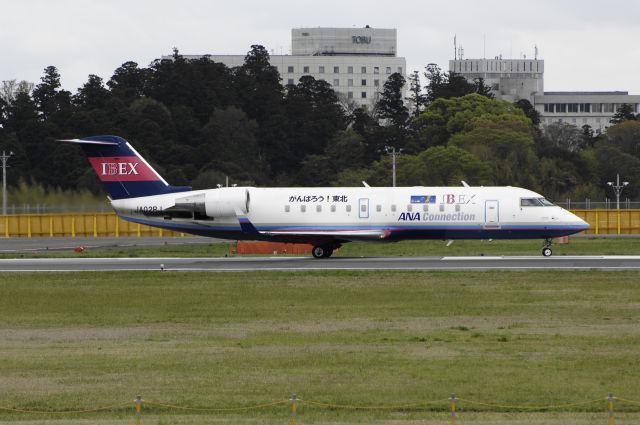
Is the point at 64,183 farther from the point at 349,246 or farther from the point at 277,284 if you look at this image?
the point at 277,284

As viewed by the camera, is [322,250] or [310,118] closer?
[322,250]

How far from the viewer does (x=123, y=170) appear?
52.7m

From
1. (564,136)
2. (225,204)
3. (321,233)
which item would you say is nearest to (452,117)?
(564,136)

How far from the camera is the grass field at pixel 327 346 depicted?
2017cm

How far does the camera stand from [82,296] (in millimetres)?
37844

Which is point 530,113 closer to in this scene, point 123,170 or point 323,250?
point 323,250

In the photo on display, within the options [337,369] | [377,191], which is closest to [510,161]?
[377,191]

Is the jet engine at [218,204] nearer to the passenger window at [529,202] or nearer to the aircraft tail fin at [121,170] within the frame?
the aircraft tail fin at [121,170]

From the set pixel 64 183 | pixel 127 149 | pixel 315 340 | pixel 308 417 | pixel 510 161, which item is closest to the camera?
pixel 308 417

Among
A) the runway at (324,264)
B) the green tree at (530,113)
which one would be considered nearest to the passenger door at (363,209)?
the runway at (324,264)

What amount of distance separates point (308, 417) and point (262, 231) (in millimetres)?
32096

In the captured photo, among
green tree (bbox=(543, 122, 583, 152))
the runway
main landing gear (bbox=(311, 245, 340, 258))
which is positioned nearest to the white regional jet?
main landing gear (bbox=(311, 245, 340, 258))

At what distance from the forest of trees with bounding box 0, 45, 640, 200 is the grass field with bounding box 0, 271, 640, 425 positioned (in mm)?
53577

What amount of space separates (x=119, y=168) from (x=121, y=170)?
0.15 metres
